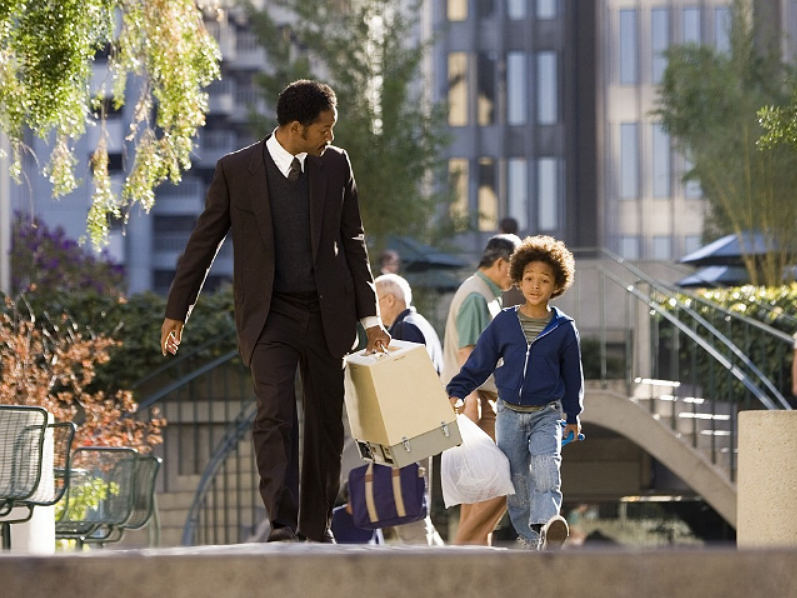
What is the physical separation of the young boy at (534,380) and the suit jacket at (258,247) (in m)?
1.00

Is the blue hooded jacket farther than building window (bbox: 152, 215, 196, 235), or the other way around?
building window (bbox: 152, 215, 196, 235)

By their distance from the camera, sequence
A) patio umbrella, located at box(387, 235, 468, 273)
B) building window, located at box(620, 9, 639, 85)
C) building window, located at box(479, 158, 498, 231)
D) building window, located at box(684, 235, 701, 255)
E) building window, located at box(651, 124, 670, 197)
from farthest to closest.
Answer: building window, located at box(684, 235, 701, 255) → building window, located at box(620, 9, 639, 85) → building window, located at box(651, 124, 670, 197) → building window, located at box(479, 158, 498, 231) → patio umbrella, located at box(387, 235, 468, 273)

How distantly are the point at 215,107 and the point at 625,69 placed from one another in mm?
21762

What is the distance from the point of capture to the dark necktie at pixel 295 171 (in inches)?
275

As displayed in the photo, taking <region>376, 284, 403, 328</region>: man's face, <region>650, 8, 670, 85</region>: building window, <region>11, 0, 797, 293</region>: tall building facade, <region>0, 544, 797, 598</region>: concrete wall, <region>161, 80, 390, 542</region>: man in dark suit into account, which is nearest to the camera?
<region>0, 544, 797, 598</region>: concrete wall

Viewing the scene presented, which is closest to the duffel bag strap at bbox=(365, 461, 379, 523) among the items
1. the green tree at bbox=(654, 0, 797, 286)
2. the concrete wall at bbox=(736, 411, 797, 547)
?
the concrete wall at bbox=(736, 411, 797, 547)

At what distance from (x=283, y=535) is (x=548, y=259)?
206cm

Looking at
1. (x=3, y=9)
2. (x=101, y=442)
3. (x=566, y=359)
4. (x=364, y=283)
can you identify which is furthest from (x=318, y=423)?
(x=101, y=442)

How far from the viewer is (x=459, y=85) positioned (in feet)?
169

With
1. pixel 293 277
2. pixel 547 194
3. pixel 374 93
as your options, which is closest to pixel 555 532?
pixel 293 277

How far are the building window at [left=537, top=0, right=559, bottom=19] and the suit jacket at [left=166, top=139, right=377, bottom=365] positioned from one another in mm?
45063

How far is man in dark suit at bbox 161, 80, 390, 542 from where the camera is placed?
6898mm

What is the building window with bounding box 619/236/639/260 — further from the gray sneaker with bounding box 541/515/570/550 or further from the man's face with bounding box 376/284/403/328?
the gray sneaker with bounding box 541/515/570/550

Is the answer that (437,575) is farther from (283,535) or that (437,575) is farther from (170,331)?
(170,331)
